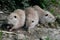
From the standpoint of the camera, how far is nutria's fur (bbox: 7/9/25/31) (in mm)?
6992

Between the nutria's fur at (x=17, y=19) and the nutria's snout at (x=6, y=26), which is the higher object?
the nutria's fur at (x=17, y=19)

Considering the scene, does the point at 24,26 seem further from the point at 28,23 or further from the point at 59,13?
the point at 59,13

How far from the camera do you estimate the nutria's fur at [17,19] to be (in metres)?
6.99

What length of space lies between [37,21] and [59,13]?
1319 millimetres

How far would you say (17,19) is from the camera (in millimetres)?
7125

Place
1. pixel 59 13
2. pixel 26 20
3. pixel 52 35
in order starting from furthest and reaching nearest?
1. pixel 59 13
2. pixel 26 20
3. pixel 52 35

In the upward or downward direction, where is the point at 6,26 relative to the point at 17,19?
downward

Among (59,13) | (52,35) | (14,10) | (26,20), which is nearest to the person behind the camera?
(52,35)

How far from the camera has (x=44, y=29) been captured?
7180mm

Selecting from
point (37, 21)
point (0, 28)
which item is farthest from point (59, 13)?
point (0, 28)

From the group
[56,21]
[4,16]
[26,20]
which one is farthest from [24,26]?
[56,21]

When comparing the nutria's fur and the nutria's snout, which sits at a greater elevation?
the nutria's fur

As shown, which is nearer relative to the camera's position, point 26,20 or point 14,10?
point 26,20

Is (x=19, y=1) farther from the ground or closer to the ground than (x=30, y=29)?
farther from the ground
